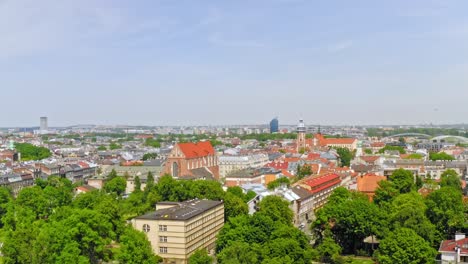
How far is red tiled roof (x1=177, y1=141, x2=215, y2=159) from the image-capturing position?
298 ft

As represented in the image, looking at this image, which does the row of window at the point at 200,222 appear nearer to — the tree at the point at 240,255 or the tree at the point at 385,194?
the tree at the point at 240,255

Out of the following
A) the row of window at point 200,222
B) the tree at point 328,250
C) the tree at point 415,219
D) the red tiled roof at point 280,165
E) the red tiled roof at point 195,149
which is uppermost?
the red tiled roof at point 195,149

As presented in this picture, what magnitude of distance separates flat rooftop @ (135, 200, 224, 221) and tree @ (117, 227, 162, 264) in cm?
770

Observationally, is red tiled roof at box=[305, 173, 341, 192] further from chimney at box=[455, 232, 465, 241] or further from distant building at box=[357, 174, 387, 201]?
chimney at box=[455, 232, 465, 241]

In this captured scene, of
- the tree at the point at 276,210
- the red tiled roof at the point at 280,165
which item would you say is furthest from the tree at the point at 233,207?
the red tiled roof at the point at 280,165

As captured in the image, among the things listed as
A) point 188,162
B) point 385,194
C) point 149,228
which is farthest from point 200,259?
point 188,162

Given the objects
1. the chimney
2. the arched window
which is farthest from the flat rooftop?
the arched window

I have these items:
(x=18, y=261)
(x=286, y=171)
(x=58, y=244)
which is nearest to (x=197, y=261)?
(x=58, y=244)

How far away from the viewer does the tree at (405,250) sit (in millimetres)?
37469

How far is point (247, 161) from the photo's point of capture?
119m

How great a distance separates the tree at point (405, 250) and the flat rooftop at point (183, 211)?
16.4 metres

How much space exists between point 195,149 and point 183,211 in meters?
46.6

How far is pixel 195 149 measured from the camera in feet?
310

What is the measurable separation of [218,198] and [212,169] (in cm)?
4316
